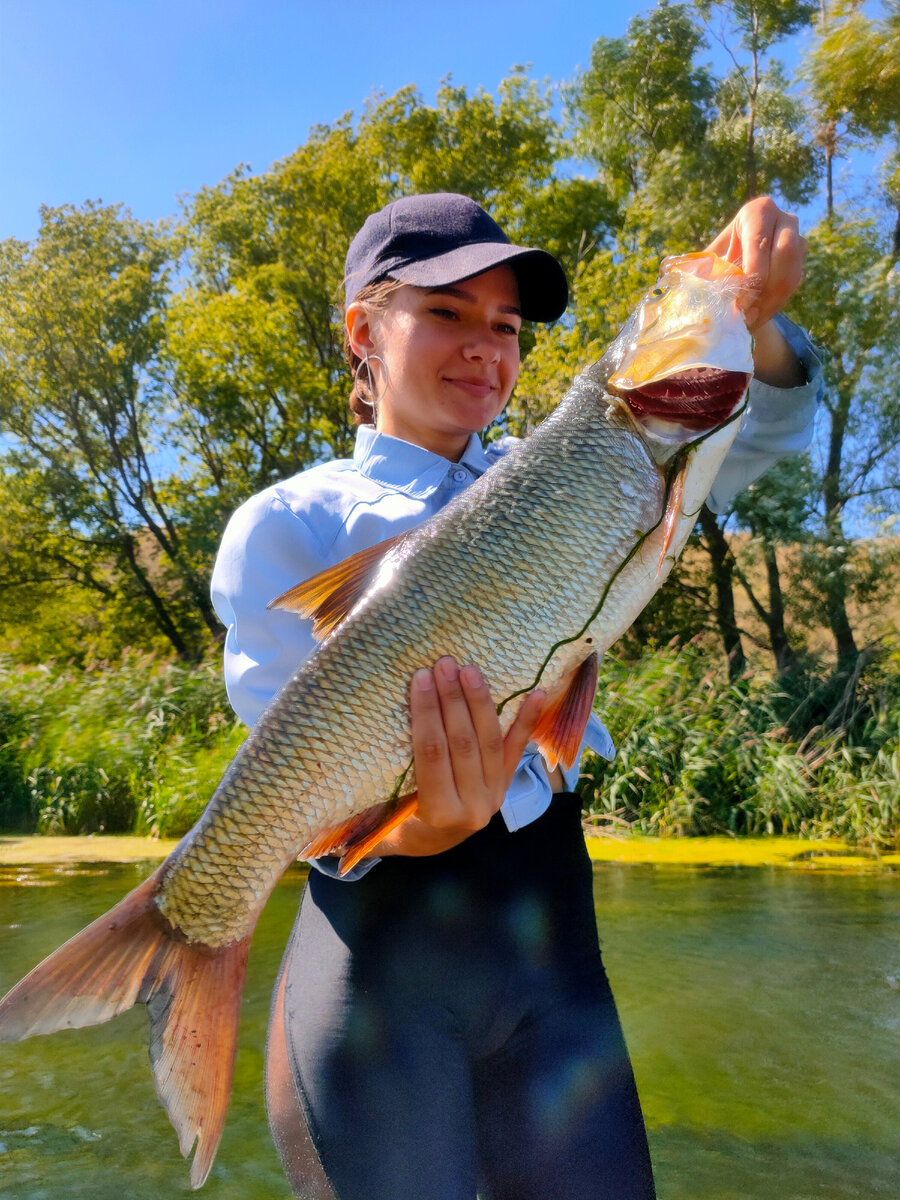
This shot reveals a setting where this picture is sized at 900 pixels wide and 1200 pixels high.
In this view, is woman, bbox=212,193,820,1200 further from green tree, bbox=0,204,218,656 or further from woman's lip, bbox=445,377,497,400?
green tree, bbox=0,204,218,656

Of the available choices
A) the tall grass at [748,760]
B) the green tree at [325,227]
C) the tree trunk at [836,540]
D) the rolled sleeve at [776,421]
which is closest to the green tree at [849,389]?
the tree trunk at [836,540]

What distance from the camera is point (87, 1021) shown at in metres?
1.33

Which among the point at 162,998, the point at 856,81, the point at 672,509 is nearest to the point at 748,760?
the point at 672,509

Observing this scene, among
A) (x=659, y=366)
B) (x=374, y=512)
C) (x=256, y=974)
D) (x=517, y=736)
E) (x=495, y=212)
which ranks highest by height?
(x=495, y=212)

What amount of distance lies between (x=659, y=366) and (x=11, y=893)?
21.4ft

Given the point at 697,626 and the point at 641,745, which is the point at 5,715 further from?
the point at 697,626

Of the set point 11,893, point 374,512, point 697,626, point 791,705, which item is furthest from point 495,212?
point 374,512

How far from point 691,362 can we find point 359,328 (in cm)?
79

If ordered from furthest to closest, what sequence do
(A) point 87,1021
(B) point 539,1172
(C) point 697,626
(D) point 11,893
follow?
(C) point 697,626
(D) point 11,893
(B) point 539,1172
(A) point 87,1021

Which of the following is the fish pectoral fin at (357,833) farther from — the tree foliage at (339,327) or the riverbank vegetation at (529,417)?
the tree foliage at (339,327)

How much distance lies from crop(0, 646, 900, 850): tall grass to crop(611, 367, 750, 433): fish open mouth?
6.57 m

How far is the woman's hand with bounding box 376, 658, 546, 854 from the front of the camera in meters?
1.47

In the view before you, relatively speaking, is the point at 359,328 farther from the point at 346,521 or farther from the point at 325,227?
the point at 325,227

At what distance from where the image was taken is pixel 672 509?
1.56m
